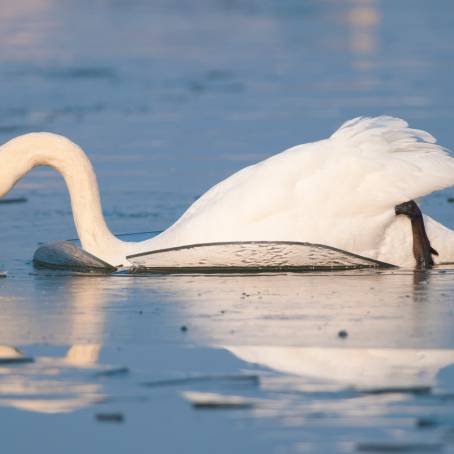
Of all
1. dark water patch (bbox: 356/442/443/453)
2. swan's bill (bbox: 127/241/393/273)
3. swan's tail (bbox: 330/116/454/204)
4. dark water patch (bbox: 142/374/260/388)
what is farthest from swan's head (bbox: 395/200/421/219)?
dark water patch (bbox: 356/442/443/453)

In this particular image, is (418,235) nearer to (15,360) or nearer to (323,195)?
(323,195)

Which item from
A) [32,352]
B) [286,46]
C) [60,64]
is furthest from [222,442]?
[286,46]

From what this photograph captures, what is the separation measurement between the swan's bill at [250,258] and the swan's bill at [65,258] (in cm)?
31

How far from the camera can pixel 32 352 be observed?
25.3 feet

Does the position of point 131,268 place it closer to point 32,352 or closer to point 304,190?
point 304,190

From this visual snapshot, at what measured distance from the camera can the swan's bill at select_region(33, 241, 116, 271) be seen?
10.6m

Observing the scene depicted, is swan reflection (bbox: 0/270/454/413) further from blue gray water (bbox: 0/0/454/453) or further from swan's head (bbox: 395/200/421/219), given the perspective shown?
swan's head (bbox: 395/200/421/219)

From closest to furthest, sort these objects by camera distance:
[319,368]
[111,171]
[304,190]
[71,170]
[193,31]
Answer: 1. [319,368]
2. [304,190]
3. [71,170]
4. [111,171]
5. [193,31]

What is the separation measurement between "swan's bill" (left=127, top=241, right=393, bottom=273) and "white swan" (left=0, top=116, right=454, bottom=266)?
71 millimetres

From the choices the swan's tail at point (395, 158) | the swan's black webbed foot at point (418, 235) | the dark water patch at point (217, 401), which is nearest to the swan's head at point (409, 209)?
the swan's black webbed foot at point (418, 235)

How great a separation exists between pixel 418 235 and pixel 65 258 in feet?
8.39

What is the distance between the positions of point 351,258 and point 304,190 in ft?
1.96

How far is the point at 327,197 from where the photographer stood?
34.1 ft

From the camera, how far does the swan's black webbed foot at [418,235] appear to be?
10.5m
